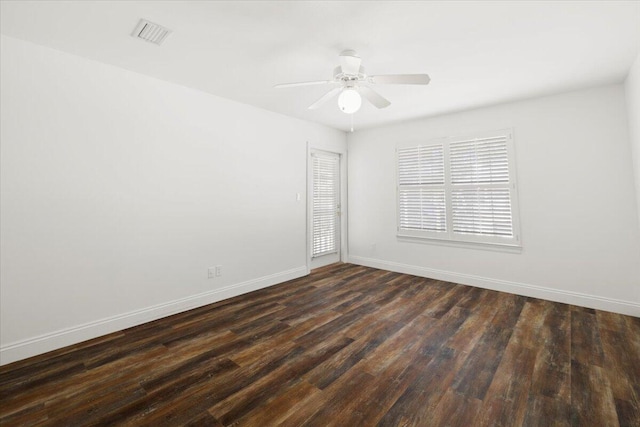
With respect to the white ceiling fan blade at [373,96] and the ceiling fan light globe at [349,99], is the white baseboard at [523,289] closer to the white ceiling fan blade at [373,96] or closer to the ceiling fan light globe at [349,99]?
the white ceiling fan blade at [373,96]

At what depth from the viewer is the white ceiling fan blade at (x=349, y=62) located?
7.11 feet

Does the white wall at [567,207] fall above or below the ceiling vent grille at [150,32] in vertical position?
below

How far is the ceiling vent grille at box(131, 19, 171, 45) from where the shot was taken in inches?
81.0

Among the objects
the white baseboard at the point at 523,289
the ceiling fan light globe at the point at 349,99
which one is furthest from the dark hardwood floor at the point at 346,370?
the ceiling fan light globe at the point at 349,99

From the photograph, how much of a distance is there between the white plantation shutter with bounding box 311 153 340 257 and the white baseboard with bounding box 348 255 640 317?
101cm

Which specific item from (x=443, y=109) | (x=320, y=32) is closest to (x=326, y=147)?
(x=443, y=109)

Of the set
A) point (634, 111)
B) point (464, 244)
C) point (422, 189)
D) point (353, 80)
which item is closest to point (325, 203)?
point (422, 189)

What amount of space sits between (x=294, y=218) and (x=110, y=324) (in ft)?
8.57

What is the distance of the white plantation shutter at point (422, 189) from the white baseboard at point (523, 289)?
684mm

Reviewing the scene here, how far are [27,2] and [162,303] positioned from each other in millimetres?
2708

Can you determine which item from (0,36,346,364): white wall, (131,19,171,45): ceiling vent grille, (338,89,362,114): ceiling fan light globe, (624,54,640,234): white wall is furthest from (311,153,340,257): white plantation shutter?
(624,54,640,234): white wall

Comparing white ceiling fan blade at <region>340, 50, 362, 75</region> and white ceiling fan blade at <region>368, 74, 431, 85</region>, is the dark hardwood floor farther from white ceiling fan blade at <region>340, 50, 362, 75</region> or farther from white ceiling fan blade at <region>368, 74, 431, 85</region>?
white ceiling fan blade at <region>340, 50, 362, 75</region>

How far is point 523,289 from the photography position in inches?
140

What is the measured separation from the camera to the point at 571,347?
7.54 feet
